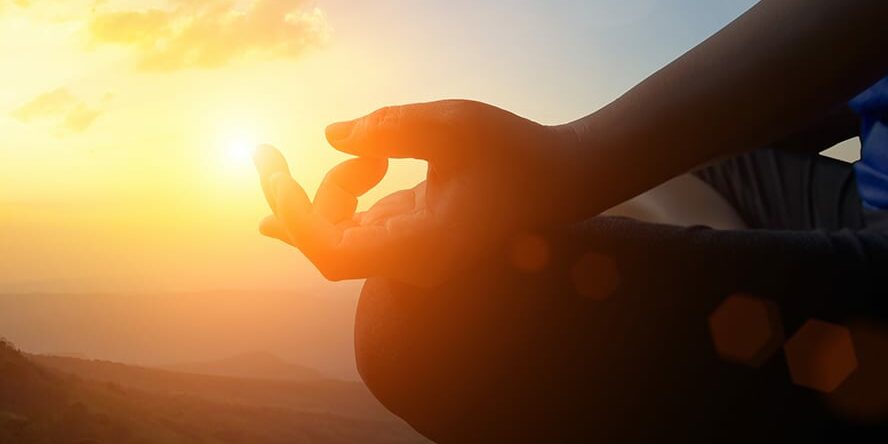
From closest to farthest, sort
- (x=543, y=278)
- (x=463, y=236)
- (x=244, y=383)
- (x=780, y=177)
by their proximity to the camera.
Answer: (x=463, y=236)
(x=543, y=278)
(x=780, y=177)
(x=244, y=383)

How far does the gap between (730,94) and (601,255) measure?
1.08ft

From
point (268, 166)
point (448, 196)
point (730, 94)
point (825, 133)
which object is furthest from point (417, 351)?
point (825, 133)

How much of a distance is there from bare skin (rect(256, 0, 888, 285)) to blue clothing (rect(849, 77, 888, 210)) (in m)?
0.38

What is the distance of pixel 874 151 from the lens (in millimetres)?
1593

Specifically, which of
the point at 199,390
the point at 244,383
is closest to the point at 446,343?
the point at 199,390

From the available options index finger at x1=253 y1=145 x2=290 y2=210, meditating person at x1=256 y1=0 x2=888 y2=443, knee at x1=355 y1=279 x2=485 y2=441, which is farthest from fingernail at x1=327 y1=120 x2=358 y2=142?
knee at x1=355 y1=279 x2=485 y2=441

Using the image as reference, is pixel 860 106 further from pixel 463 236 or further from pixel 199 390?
pixel 199 390

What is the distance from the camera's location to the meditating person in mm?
1164

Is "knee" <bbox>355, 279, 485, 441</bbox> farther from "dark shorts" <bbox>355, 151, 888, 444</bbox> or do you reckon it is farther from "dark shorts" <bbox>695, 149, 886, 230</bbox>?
"dark shorts" <bbox>695, 149, 886, 230</bbox>

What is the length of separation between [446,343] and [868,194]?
0.97 m

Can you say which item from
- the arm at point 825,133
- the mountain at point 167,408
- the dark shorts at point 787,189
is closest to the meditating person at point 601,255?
the dark shorts at point 787,189

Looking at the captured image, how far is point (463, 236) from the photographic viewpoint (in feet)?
3.78

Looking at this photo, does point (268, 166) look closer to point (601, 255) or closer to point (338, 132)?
point (338, 132)

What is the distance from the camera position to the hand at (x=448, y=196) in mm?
1142
